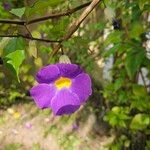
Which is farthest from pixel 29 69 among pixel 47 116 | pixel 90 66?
pixel 90 66

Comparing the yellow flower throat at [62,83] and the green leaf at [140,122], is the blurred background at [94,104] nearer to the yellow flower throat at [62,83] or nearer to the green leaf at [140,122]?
the green leaf at [140,122]

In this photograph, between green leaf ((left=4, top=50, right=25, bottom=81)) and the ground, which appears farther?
the ground

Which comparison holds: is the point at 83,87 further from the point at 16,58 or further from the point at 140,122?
the point at 140,122

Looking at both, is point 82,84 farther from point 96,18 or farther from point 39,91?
point 96,18

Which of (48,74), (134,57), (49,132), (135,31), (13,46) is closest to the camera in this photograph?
(48,74)

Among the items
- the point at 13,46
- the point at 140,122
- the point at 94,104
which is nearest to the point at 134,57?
the point at 140,122

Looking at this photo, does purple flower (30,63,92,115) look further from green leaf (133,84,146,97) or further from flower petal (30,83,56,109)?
green leaf (133,84,146,97)

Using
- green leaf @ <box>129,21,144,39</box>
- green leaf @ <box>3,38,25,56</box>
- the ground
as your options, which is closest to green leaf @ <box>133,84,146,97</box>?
green leaf @ <box>129,21,144,39</box>
